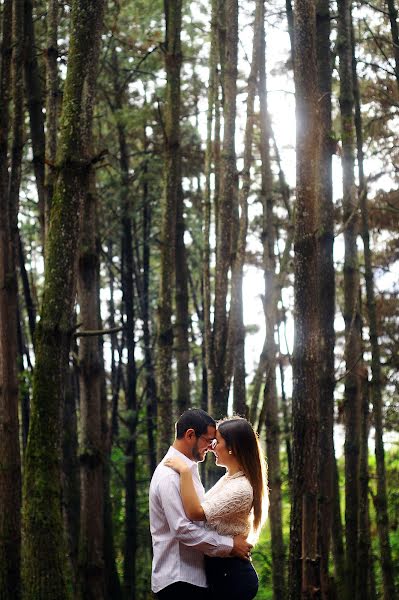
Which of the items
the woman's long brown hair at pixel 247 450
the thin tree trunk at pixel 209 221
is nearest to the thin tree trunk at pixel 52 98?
the thin tree trunk at pixel 209 221

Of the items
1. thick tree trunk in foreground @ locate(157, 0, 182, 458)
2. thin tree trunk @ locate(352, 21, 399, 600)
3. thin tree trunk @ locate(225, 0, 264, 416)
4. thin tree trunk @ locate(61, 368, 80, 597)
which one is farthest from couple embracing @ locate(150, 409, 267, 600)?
thin tree trunk @ locate(61, 368, 80, 597)

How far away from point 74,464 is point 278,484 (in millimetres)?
3242

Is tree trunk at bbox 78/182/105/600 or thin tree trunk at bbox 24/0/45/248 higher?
thin tree trunk at bbox 24/0/45/248

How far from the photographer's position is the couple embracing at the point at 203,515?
5.02m

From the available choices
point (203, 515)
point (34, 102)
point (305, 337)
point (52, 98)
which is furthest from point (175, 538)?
point (34, 102)

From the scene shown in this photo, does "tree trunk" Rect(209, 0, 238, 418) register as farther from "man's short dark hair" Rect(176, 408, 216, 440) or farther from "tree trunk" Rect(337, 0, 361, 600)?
"man's short dark hair" Rect(176, 408, 216, 440)

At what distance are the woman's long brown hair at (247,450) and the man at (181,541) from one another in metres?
0.13

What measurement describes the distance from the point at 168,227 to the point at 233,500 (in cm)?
669

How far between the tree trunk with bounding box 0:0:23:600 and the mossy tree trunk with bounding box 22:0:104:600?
3863 mm

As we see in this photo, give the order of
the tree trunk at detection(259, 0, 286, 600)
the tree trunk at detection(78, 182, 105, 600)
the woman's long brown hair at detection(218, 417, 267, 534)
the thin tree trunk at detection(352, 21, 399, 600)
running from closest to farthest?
the woman's long brown hair at detection(218, 417, 267, 534), the tree trunk at detection(78, 182, 105, 600), the thin tree trunk at detection(352, 21, 399, 600), the tree trunk at detection(259, 0, 286, 600)

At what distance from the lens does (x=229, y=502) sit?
16.8 feet

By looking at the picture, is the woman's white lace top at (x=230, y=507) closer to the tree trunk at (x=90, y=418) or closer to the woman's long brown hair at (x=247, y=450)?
the woman's long brown hair at (x=247, y=450)

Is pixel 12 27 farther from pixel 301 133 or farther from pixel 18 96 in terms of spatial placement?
pixel 301 133

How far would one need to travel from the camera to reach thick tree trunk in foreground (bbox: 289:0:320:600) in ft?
26.5
